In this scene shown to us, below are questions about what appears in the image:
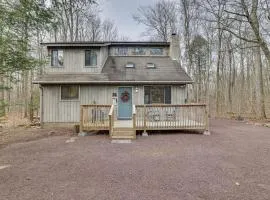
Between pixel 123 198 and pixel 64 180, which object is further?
pixel 64 180

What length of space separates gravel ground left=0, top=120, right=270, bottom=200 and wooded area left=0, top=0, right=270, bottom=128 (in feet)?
7.64

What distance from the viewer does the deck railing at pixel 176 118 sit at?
30.9 feet

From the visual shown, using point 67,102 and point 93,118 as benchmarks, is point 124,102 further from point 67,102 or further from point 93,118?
point 67,102

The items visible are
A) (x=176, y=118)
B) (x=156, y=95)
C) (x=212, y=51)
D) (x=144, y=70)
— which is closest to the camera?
(x=176, y=118)

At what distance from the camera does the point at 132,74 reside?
12414 millimetres

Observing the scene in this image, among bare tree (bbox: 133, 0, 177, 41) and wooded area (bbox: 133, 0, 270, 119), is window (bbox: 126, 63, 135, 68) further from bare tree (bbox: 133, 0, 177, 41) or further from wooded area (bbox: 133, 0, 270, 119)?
bare tree (bbox: 133, 0, 177, 41)

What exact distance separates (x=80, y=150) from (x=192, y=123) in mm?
5280

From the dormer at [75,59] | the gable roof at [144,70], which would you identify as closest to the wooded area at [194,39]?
the dormer at [75,59]

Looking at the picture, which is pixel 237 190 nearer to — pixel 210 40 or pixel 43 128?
pixel 43 128

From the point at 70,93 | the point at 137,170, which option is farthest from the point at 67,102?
the point at 137,170

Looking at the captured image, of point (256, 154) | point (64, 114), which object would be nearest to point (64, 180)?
point (256, 154)

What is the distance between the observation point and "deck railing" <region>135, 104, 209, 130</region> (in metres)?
9.41

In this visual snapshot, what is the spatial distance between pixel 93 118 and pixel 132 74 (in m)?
3.93

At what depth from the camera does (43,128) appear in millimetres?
11703
